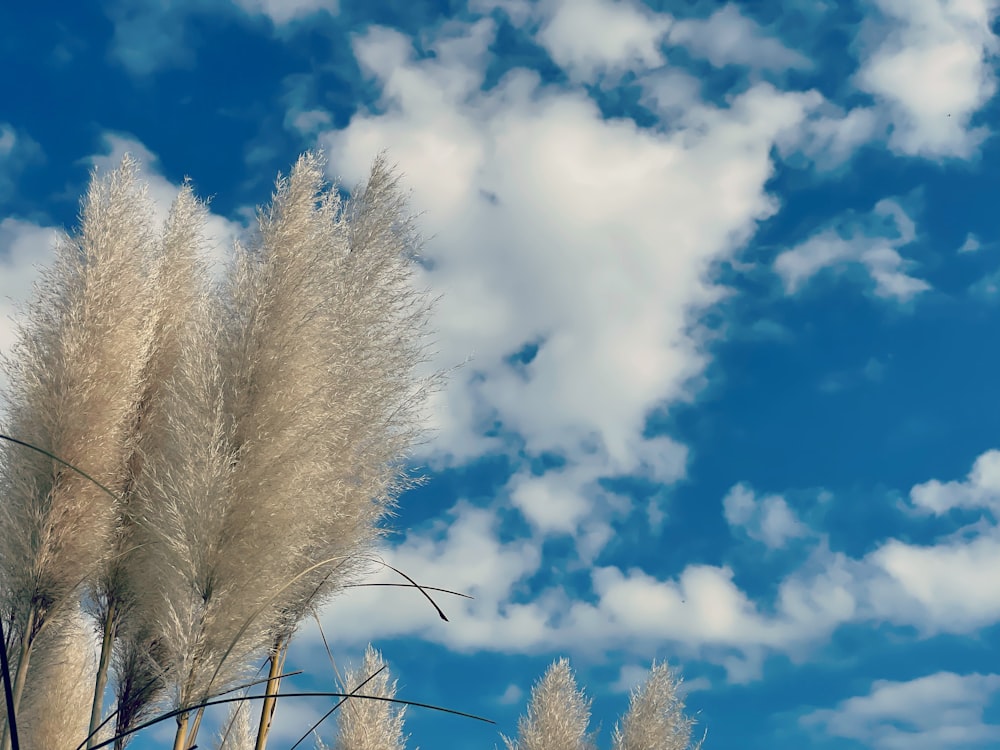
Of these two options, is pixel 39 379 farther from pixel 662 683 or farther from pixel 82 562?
pixel 662 683

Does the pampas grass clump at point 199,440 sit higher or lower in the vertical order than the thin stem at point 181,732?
higher

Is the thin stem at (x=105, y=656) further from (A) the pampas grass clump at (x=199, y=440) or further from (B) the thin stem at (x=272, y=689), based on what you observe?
(B) the thin stem at (x=272, y=689)

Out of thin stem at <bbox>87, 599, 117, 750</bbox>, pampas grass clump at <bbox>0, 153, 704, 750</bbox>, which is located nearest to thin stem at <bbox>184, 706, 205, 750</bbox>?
pampas grass clump at <bbox>0, 153, 704, 750</bbox>

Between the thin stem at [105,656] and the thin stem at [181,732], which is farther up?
the thin stem at [105,656]

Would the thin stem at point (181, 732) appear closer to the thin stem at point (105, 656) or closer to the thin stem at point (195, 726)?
the thin stem at point (195, 726)

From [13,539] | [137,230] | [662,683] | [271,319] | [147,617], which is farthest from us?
[662,683]

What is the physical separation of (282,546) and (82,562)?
40.4 inches

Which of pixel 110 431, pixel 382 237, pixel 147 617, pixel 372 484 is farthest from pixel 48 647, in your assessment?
pixel 382 237

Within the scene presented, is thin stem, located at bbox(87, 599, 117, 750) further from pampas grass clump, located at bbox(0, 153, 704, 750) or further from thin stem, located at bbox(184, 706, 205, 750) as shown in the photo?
thin stem, located at bbox(184, 706, 205, 750)

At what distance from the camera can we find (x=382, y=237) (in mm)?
3771

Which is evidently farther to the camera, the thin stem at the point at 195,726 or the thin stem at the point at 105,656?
the thin stem at the point at 105,656

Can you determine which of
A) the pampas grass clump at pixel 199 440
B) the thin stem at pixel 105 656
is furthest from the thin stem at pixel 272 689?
the thin stem at pixel 105 656

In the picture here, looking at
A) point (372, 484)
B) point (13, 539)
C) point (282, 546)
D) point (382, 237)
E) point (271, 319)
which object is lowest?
point (282, 546)

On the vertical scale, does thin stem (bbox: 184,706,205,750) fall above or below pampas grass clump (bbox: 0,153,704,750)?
below
